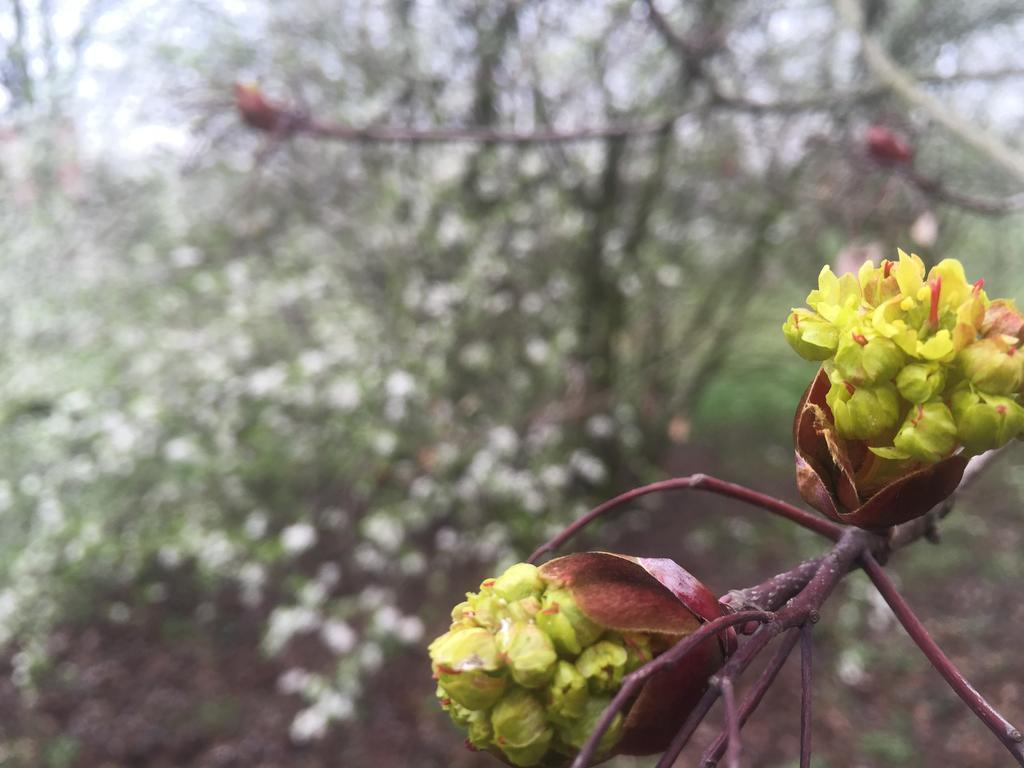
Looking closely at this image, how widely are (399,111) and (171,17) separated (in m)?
1.37

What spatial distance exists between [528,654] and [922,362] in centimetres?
35

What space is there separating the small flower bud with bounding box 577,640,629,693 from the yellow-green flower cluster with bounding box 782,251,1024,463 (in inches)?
9.8

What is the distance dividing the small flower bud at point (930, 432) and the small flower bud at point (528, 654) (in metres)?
0.30

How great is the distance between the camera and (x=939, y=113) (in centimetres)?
165

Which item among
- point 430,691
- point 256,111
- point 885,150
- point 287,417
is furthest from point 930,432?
point 430,691

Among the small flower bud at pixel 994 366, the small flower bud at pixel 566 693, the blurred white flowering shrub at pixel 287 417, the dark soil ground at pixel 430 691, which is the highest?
the small flower bud at pixel 994 366

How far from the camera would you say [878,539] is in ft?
2.00

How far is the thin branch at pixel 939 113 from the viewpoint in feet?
4.76

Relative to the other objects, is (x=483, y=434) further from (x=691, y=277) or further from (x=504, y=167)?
(x=691, y=277)

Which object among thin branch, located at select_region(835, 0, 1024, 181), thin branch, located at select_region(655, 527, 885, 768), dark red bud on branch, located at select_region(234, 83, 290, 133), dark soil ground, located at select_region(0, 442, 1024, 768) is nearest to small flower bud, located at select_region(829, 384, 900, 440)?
thin branch, located at select_region(655, 527, 885, 768)

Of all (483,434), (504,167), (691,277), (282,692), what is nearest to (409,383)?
(483,434)

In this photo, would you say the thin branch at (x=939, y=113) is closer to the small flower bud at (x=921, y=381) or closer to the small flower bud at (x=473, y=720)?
the small flower bud at (x=921, y=381)

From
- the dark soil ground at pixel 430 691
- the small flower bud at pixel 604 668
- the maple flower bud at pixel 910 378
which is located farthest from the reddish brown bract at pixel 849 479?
the dark soil ground at pixel 430 691

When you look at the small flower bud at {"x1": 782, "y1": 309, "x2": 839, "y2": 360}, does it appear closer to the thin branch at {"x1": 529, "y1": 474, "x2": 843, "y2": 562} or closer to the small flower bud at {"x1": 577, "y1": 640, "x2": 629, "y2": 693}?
the thin branch at {"x1": 529, "y1": 474, "x2": 843, "y2": 562}
